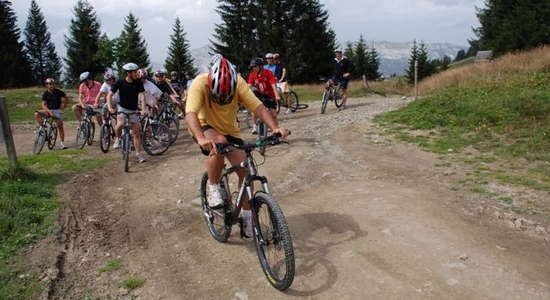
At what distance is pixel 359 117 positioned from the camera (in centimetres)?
1363

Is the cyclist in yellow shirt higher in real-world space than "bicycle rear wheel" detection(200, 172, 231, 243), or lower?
higher

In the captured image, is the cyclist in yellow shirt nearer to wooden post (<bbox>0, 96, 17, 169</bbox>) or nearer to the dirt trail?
the dirt trail

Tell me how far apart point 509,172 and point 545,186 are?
0.89 metres

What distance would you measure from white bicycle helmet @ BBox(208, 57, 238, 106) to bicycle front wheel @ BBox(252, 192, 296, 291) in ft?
3.94

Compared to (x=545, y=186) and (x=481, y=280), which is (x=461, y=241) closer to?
(x=481, y=280)

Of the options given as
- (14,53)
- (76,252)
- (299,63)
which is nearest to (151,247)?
(76,252)

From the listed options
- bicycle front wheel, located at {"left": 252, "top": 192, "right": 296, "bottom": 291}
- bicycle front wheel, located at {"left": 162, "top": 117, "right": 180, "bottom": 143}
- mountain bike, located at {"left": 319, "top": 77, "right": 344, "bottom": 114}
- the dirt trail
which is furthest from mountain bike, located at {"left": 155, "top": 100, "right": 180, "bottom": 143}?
bicycle front wheel, located at {"left": 252, "top": 192, "right": 296, "bottom": 291}

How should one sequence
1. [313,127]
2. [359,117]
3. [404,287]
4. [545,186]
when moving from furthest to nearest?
[359,117] → [313,127] → [545,186] → [404,287]

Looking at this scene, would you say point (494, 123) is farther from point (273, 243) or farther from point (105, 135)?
point (105, 135)

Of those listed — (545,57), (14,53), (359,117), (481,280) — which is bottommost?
(481,280)

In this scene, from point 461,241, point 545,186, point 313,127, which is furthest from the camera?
point 313,127

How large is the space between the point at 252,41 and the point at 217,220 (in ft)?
144

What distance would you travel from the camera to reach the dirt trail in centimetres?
402

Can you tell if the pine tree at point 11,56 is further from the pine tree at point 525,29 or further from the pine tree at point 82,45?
the pine tree at point 525,29
